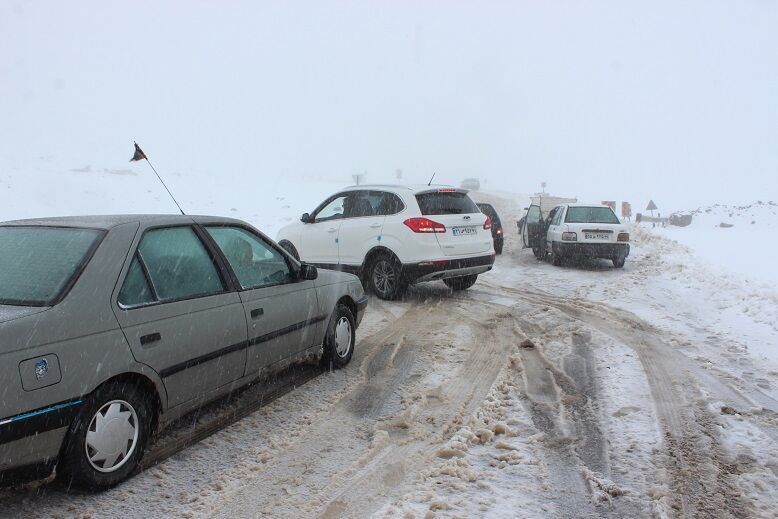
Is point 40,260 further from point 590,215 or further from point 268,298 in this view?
point 590,215

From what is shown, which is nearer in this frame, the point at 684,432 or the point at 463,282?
the point at 684,432

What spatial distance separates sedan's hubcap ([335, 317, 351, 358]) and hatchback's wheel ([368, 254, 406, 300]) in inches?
114

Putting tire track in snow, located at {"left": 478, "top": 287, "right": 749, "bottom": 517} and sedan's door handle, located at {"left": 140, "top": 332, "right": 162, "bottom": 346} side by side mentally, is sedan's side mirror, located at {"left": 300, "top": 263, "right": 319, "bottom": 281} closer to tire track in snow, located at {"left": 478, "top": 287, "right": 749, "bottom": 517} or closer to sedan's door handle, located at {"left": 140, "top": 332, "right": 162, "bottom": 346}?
sedan's door handle, located at {"left": 140, "top": 332, "right": 162, "bottom": 346}

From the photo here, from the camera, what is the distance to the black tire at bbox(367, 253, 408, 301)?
332 inches

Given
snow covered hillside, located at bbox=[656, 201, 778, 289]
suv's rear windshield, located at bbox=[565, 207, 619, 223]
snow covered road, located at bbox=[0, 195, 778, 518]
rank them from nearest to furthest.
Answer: snow covered road, located at bbox=[0, 195, 778, 518]
suv's rear windshield, located at bbox=[565, 207, 619, 223]
snow covered hillside, located at bbox=[656, 201, 778, 289]

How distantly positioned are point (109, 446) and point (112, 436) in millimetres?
54

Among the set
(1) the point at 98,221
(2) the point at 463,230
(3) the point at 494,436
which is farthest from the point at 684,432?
(2) the point at 463,230

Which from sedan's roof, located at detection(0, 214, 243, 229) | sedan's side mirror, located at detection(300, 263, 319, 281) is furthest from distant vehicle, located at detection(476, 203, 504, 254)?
sedan's roof, located at detection(0, 214, 243, 229)

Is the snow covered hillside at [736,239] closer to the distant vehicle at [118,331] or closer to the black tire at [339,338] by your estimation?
the black tire at [339,338]

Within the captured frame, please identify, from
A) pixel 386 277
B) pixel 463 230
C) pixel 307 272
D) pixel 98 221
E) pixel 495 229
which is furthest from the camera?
pixel 495 229

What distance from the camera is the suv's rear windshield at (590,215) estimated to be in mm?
13078

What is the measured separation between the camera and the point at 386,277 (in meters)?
8.68

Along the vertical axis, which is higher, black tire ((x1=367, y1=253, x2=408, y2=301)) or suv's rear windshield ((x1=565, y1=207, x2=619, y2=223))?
suv's rear windshield ((x1=565, y1=207, x2=619, y2=223))

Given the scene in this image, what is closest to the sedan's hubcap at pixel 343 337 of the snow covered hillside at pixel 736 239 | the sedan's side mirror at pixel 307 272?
the sedan's side mirror at pixel 307 272
